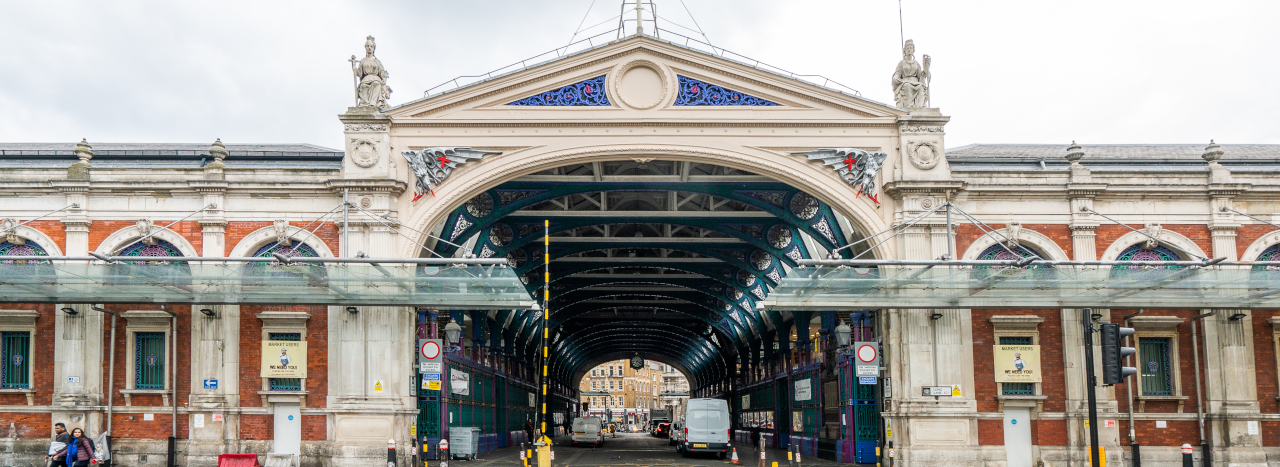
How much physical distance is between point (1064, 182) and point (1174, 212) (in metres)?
3.07

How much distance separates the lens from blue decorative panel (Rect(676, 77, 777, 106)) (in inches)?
1086

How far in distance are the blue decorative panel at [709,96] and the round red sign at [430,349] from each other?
889 centimetres

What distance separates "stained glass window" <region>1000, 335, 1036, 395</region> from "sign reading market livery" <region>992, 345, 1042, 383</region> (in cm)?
32

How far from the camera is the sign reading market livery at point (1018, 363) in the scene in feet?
87.1

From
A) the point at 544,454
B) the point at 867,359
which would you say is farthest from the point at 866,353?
the point at 544,454

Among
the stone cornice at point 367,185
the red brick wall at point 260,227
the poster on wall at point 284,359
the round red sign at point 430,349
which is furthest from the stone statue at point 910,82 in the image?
the poster on wall at point 284,359

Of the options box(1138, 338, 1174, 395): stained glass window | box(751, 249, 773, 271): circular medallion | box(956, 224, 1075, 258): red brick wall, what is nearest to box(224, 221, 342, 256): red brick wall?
box(956, 224, 1075, 258): red brick wall

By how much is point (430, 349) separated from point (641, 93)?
8586 millimetres

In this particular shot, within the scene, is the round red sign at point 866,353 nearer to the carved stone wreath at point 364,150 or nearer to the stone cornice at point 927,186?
the stone cornice at point 927,186

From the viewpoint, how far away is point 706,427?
132ft

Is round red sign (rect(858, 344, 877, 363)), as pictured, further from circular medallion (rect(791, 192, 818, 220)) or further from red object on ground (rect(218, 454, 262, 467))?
red object on ground (rect(218, 454, 262, 467))

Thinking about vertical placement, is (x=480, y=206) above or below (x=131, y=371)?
above

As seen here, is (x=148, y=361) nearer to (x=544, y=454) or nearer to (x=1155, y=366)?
(x=544, y=454)

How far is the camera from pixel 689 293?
56750 mm
